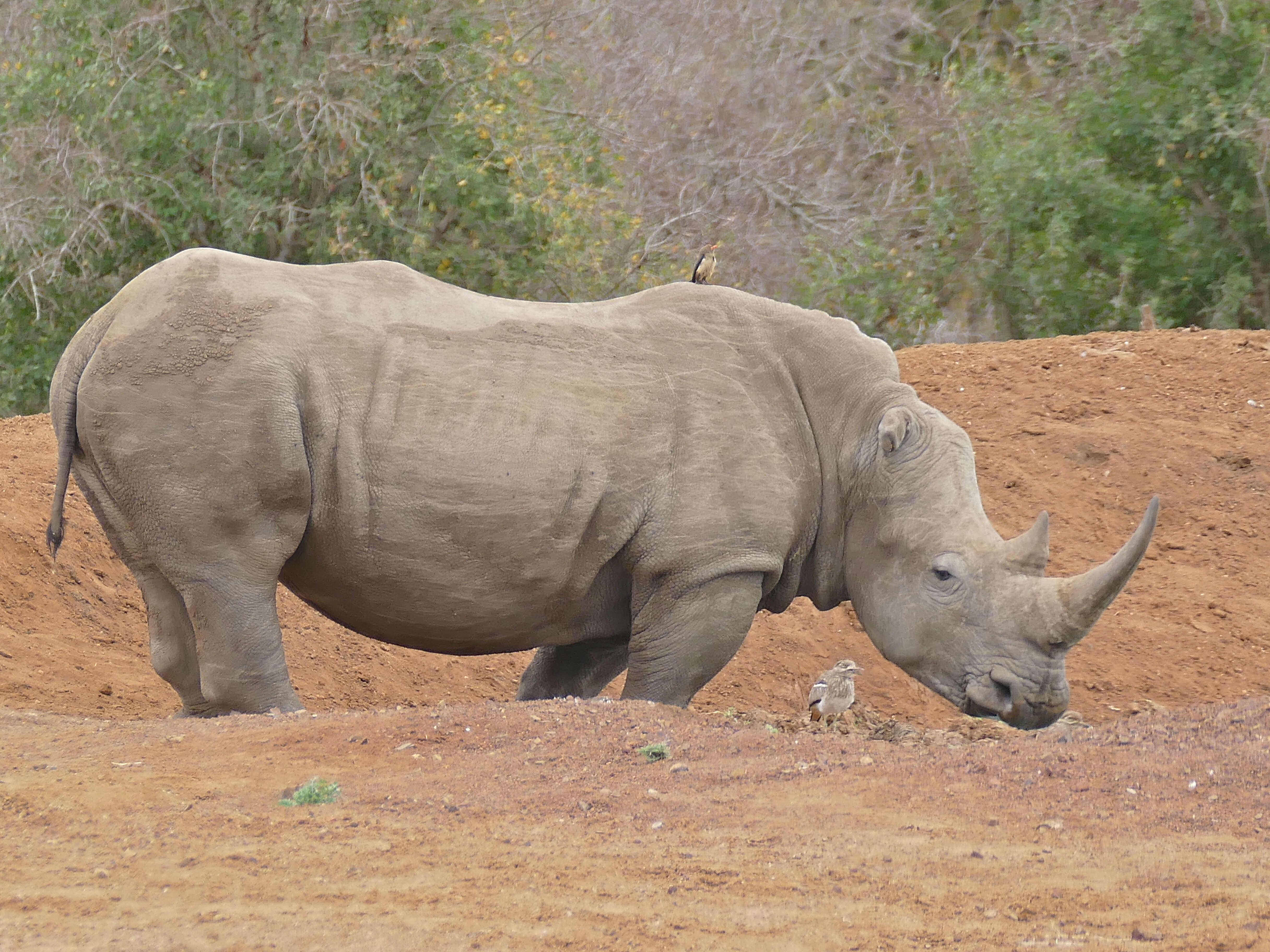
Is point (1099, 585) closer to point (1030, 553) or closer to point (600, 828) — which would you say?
point (1030, 553)

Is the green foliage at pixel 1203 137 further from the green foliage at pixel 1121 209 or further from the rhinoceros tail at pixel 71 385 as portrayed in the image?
the rhinoceros tail at pixel 71 385

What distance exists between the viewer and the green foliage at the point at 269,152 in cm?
1487

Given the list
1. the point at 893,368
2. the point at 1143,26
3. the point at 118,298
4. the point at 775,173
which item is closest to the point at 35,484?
the point at 118,298

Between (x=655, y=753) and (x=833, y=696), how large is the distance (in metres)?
2.82

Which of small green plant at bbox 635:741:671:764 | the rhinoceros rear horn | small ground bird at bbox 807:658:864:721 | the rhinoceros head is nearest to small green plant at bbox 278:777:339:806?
small green plant at bbox 635:741:671:764

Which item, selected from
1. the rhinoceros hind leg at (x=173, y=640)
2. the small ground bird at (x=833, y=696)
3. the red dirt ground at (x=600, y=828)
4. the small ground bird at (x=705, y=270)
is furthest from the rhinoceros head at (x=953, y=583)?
the small ground bird at (x=705, y=270)

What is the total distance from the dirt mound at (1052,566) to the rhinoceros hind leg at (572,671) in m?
1.40

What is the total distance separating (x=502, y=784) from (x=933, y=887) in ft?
4.80

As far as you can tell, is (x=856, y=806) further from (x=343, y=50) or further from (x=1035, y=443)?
(x=343, y=50)

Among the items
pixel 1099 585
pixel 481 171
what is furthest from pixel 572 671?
pixel 481 171

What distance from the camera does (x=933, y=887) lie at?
4.03 metres

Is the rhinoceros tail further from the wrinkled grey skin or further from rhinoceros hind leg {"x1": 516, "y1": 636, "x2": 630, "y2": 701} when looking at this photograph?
rhinoceros hind leg {"x1": 516, "y1": 636, "x2": 630, "y2": 701}

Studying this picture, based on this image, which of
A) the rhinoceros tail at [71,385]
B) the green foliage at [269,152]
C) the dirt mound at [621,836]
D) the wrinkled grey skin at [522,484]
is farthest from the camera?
the green foliage at [269,152]

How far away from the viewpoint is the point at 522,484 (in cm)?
620
